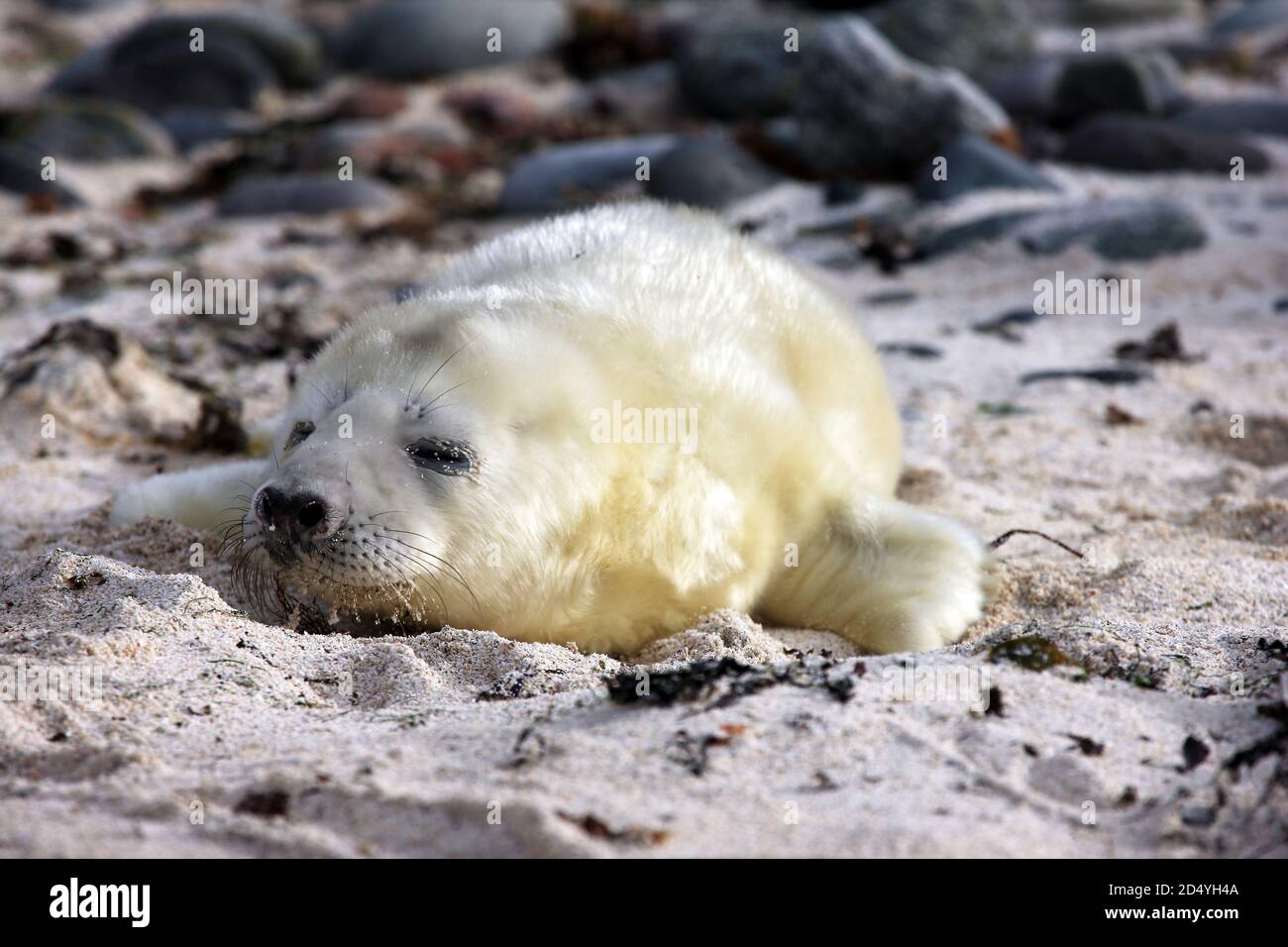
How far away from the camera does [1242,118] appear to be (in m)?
9.24

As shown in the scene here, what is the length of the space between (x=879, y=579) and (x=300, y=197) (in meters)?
6.34

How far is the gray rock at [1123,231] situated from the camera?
6812 mm

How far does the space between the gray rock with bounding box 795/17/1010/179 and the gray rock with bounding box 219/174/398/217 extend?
2779 mm

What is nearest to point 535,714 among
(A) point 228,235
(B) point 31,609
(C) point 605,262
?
(B) point 31,609

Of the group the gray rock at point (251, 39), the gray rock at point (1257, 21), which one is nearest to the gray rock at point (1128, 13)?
the gray rock at point (1257, 21)

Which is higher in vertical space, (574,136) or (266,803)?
(574,136)

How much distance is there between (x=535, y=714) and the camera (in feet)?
8.00

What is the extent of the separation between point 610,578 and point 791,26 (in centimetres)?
917

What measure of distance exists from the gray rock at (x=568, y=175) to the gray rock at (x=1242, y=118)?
3625 millimetres

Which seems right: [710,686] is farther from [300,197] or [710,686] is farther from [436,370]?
[300,197]

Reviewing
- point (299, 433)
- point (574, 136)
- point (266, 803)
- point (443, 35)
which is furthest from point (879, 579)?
point (443, 35)

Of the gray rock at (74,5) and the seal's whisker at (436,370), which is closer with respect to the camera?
the seal's whisker at (436,370)

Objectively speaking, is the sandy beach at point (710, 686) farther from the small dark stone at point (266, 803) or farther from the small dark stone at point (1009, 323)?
the small dark stone at point (1009, 323)

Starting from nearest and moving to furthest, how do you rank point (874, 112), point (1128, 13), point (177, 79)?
point (874, 112) → point (177, 79) → point (1128, 13)
